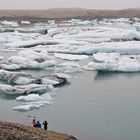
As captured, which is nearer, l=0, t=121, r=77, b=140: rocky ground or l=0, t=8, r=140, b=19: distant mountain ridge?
l=0, t=121, r=77, b=140: rocky ground

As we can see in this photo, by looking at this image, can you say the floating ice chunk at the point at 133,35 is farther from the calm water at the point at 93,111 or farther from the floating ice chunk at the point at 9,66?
the calm water at the point at 93,111

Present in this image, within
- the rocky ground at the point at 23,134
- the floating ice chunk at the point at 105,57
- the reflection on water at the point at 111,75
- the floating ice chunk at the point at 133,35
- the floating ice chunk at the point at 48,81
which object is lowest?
the reflection on water at the point at 111,75

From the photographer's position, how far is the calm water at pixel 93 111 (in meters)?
12.1

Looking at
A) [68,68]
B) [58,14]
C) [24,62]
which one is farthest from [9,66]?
[58,14]

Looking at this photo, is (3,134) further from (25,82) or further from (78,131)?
(25,82)

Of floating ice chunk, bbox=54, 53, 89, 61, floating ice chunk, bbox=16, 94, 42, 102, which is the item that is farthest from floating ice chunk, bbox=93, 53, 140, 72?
floating ice chunk, bbox=16, 94, 42, 102

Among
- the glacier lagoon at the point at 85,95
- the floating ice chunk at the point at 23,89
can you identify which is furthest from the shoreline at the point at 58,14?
the floating ice chunk at the point at 23,89

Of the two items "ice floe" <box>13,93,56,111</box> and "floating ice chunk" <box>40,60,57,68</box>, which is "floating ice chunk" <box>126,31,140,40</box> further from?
"ice floe" <box>13,93,56,111</box>

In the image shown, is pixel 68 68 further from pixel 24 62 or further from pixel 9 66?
pixel 9 66

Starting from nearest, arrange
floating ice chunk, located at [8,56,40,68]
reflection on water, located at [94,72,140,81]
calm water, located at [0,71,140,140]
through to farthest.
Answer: calm water, located at [0,71,140,140] < reflection on water, located at [94,72,140,81] < floating ice chunk, located at [8,56,40,68]

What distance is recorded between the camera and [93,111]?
46.3 ft

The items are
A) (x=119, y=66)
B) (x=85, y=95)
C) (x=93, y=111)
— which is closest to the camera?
(x=93, y=111)

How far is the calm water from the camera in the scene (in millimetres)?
12117

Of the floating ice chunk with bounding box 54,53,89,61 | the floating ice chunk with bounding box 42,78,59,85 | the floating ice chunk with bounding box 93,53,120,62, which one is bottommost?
the floating ice chunk with bounding box 54,53,89,61
